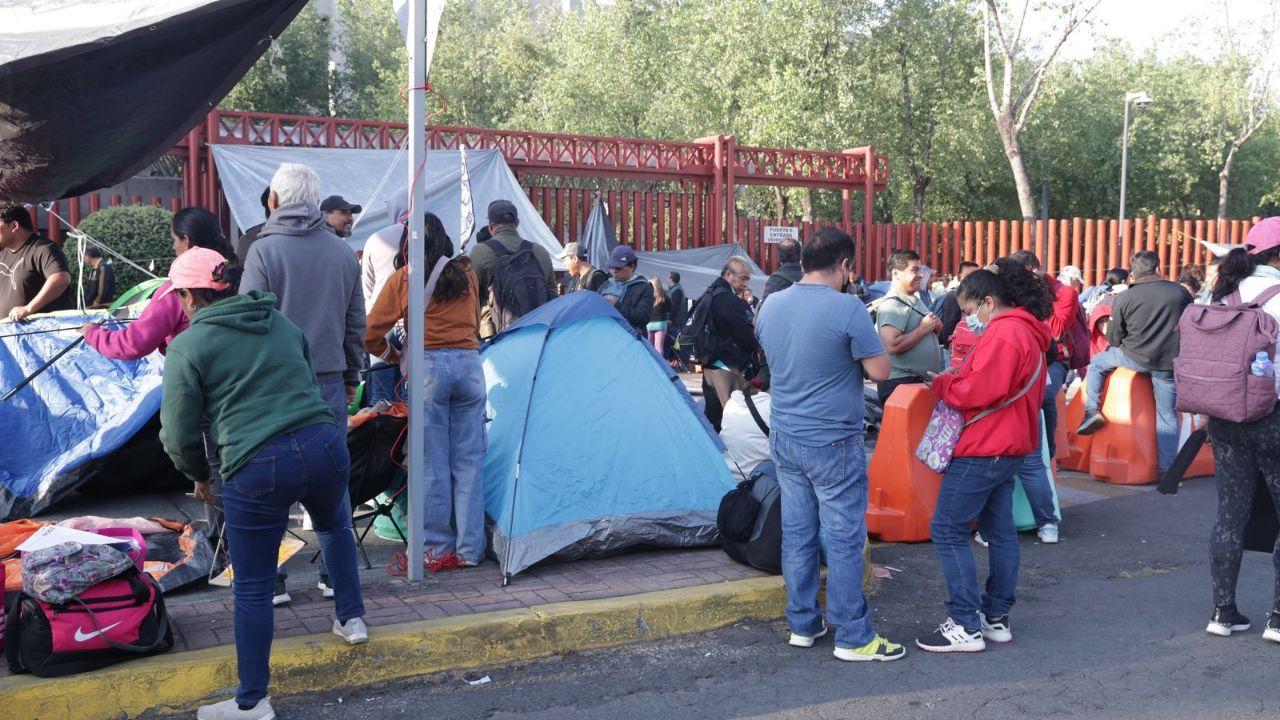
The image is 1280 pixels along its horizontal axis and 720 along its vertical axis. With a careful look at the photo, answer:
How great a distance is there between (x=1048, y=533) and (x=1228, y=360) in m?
2.35

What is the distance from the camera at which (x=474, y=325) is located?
5.69 metres

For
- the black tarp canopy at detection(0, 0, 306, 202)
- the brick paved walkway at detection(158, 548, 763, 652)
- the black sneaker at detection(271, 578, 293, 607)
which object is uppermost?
the black tarp canopy at detection(0, 0, 306, 202)

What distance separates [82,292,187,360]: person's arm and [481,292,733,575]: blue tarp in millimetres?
1834

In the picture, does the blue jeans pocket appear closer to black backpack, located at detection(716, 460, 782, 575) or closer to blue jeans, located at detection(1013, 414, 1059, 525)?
black backpack, located at detection(716, 460, 782, 575)

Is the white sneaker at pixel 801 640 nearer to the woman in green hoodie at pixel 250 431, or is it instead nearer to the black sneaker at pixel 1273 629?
the black sneaker at pixel 1273 629

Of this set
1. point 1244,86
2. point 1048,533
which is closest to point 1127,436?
point 1048,533

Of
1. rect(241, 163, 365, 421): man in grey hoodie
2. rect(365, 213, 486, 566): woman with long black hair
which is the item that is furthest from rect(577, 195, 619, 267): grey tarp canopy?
rect(241, 163, 365, 421): man in grey hoodie

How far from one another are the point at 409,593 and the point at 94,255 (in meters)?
7.84

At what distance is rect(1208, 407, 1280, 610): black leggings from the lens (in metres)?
4.80

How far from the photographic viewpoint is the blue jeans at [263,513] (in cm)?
376

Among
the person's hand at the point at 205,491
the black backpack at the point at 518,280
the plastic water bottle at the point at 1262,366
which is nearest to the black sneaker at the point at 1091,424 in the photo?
the plastic water bottle at the point at 1262,366

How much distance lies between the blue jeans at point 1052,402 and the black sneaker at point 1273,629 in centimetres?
246

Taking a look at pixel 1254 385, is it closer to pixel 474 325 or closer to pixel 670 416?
pixel 670 416

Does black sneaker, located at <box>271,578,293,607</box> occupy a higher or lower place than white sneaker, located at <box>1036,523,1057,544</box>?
higher
